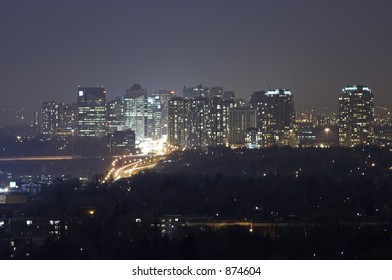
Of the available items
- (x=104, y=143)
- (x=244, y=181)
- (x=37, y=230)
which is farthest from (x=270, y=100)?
(x=37, y=230)

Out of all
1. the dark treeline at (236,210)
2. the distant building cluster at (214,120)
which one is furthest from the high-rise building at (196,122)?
the dark treeline at (236,210)

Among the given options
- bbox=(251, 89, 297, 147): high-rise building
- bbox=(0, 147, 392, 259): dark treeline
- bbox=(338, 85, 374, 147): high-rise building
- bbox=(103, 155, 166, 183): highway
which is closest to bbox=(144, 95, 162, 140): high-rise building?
bbox=(251, 89, 297, 147): high-rise building

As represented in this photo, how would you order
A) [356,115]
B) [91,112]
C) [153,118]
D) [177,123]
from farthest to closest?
[153,118], [91,112], [177,123], [356,115]

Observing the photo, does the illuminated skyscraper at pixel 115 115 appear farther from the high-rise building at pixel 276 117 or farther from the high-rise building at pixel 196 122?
the high-rise building at pixel 276 117

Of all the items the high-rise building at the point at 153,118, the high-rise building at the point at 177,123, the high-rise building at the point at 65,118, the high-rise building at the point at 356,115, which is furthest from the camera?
the high-rise building at the point at 153,118

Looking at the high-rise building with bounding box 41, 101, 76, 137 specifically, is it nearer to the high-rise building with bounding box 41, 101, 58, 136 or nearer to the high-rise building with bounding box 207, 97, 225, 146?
the high-rise building with bounding box 41, 101, 58, 136

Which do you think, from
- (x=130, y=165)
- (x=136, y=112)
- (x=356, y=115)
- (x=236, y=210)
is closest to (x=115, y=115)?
(x=136, y=112)

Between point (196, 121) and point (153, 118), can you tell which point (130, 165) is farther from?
point (153, 118)
